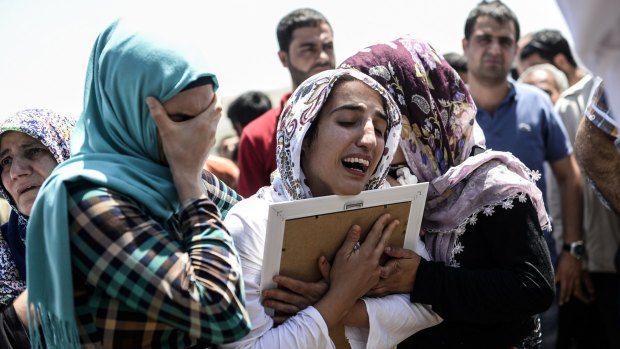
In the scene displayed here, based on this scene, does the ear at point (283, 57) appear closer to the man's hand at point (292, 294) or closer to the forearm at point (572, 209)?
the forearm at point (572, 209)

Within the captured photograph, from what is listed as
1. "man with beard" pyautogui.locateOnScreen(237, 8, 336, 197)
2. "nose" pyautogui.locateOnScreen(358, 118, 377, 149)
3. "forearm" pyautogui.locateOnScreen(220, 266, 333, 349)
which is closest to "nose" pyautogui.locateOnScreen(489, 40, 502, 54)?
"man with beard" pyautogui.locateOnScreen(237, 8, 336, 197)

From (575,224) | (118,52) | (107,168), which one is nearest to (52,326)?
(107,168)

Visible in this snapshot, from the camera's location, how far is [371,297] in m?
2.53

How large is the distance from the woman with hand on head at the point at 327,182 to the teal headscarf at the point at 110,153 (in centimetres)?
36

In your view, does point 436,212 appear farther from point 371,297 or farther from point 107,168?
point 107,168

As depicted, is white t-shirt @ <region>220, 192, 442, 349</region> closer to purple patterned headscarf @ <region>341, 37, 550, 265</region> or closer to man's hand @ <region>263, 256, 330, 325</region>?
man's hand @ <region>263, 256, 330, 325</region>

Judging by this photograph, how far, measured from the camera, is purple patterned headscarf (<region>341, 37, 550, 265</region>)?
8.83 feet

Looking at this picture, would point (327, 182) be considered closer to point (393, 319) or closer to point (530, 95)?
point (393, 319)

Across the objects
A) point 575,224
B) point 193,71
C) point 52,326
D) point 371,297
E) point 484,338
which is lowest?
point 575,224

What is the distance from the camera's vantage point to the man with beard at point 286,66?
4.86 metres

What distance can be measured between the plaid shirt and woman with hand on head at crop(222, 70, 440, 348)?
0.90ft

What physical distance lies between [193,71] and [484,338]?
1.31 meters

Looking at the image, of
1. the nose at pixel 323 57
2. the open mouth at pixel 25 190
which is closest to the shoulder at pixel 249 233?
the open mouth at pixel 25 190

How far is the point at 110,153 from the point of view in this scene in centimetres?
215
